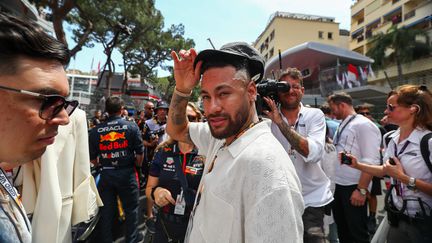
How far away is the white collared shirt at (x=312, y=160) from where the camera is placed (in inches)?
108

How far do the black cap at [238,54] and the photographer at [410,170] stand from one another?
77.6 inches

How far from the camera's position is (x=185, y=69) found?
199 centimetres

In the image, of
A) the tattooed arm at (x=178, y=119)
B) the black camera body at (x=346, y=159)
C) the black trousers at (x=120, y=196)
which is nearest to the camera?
the tattooed arm at (x=178, y=119)

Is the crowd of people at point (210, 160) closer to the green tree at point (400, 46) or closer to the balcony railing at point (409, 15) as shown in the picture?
the green tree at point (400, 46)

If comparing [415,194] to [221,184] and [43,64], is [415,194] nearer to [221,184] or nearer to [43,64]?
[221,184]

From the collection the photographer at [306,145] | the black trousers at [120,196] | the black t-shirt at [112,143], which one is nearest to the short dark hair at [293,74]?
the photographer at [306,145]

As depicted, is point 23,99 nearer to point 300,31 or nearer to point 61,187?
point 61,187

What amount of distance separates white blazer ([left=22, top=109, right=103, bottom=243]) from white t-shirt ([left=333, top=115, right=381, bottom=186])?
3.23 meters

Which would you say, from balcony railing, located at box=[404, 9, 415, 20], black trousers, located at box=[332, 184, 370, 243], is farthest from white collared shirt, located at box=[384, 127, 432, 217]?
balcony railing, located at box=[404, 9, 415, 20]


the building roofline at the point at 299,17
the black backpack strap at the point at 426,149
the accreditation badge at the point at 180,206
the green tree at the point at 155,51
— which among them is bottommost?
the accreditation badge at the point at 180,206

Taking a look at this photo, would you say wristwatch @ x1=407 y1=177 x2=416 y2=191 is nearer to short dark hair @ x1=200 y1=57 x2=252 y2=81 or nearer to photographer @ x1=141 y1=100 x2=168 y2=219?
short dark hair @ x1=200 y1=57 x2=252 y2=81

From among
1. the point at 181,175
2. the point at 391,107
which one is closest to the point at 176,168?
the point at 181,175

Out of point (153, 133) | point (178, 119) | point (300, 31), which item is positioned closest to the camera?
point (178, 119)

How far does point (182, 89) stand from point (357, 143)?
9.81 ft
